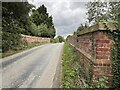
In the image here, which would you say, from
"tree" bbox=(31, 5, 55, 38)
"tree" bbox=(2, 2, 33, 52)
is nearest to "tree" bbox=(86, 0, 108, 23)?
"tree" bbox=(2, 2, 33, 52)

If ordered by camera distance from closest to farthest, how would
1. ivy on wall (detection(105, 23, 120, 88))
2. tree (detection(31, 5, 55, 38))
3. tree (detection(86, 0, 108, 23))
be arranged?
ivy on wall (detection(105, 23, 120, 88)) → tree (detection(86, 0, 108, 23)) → tree (detection(31, 5, 55, 38))

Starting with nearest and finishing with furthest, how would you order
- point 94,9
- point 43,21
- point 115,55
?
1. point 115,55
2. point 94,9
3. point 43,21

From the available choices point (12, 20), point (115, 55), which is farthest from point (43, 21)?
point (115, 55)

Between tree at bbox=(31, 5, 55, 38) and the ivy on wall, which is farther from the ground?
tree at bbox=(31, 5, 55, 38)

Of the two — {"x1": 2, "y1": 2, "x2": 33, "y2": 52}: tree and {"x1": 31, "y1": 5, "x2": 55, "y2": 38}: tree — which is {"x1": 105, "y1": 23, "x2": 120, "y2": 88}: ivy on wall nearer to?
{"x1": 2, "y1": 2, "x2": 33, "y2": 52}: tree

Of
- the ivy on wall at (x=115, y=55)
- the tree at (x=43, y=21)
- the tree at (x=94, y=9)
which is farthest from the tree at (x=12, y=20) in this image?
the tree at (x=43, y=21)

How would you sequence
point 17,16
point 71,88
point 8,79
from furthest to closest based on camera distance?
point 17,16 < point 8,79 < point 71,88

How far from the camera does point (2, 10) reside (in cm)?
2053

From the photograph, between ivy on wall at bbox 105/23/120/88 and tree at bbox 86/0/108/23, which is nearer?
ivy on wall at bbox 105/23/120/88

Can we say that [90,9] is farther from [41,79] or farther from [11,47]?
[41,79]

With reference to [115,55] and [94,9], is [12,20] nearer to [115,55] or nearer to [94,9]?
[94,9]

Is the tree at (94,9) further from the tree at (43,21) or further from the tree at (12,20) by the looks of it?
the tree at (43,21)

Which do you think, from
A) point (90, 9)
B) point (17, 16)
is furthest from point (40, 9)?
point (90, 9)

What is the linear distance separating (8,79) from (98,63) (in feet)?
14.6
